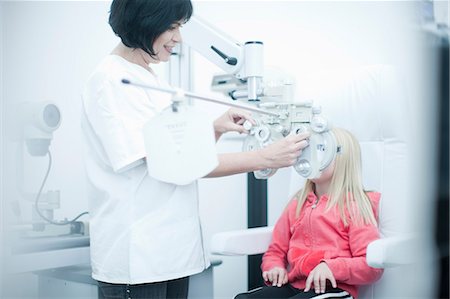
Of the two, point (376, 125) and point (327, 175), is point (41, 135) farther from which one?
point (376, 125)

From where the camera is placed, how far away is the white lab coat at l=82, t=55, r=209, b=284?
1.15 metres

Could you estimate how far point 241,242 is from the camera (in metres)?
1.62

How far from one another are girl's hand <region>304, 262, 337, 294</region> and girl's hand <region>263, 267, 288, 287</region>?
0.12 meters

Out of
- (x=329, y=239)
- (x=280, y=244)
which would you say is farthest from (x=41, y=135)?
(x=329, y=239)

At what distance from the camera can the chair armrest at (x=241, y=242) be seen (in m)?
1.58

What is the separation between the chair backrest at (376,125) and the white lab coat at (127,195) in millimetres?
643

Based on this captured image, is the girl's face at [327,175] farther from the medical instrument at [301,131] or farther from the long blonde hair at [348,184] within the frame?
the medical instrument at [301,131]

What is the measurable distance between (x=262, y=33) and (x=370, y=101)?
0.79 m

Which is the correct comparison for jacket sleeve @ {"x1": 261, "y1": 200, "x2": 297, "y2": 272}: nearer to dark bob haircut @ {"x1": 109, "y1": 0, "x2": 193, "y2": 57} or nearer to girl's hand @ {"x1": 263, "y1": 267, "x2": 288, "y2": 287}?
girl's hand @ {"x1": 263, "y1": 267, "x2": 288, "y2": 287}

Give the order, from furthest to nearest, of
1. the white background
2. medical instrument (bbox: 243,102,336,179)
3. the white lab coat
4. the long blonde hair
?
the white background < the long blonde hair < medical instrument (bbox: 243,102,336,179) < the white lab coat

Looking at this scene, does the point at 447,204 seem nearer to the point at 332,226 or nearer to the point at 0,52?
the point at 332,226

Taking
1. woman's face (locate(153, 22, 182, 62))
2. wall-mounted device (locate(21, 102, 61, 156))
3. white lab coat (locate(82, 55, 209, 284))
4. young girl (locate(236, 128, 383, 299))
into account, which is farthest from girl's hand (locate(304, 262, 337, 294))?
wall-mounted device (locate(21, 102, 61, 156))

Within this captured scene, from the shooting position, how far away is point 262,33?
236 centimetres

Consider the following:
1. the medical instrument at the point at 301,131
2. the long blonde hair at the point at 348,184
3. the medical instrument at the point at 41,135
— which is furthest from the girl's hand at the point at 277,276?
the medical instrument at the point at 41,135
